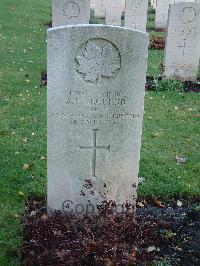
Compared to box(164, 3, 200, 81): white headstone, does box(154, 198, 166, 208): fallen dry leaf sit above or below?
below

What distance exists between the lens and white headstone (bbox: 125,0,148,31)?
48.1 feet

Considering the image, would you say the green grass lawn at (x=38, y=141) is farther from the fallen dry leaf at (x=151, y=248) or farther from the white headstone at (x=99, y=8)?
the white headstone at (x=99, y=8)

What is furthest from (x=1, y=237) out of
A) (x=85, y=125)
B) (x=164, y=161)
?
(x=164, y=161)

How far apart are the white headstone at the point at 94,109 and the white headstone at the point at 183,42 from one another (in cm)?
647

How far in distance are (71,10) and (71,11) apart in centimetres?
3

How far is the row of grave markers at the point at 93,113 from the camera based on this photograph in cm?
401

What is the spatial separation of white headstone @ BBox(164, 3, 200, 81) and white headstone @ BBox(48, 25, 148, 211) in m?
6.47

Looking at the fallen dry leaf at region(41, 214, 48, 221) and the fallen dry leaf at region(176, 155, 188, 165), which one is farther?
the fallen dry leaf at region(176, 155, 188, 165)

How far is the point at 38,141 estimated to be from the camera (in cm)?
673

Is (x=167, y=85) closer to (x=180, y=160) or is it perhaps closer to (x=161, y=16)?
(x=180, y=160)

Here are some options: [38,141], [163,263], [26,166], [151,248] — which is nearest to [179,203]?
[151,248]

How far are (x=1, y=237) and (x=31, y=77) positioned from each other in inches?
246

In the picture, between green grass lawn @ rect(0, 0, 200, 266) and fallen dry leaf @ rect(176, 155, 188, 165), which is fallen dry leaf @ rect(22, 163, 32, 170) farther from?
fallen dry leaf @ rect(176, 155, 188, 165)

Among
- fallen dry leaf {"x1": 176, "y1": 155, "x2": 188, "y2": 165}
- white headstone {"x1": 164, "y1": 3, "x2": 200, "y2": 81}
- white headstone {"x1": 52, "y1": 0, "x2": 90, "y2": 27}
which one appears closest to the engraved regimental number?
white headstone {"x1": 52, "y1": 0, "x2": 90, "y2": 27}
